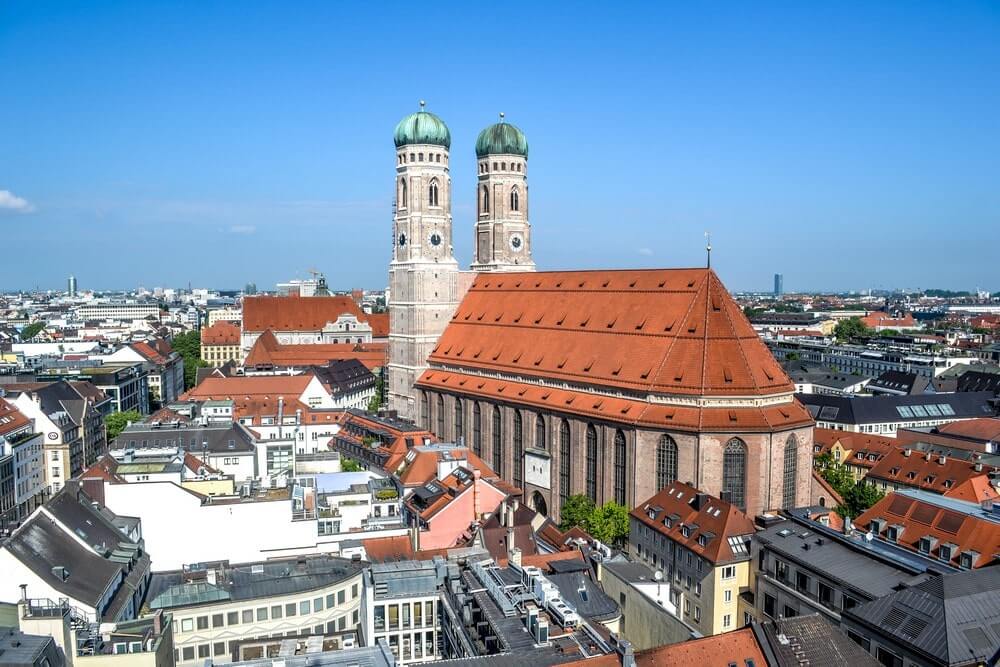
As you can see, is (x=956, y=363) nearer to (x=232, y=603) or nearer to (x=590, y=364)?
(x=590, y=364)

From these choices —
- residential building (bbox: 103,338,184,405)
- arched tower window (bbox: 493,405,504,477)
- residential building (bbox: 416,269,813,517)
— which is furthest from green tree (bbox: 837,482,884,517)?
residential building (bbox: 103,338,184,405)

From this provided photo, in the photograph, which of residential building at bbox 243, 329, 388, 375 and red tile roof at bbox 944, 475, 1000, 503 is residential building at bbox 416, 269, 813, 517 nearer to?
red tile roof at bbox 944, 475, 1000, 503

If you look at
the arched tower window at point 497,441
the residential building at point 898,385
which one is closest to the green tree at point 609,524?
the arched tower window at point 497,441

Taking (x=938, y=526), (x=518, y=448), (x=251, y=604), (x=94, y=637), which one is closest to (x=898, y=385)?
(x=518, y=448)

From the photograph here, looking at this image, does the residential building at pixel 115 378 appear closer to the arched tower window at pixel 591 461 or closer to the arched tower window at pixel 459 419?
the arched tower window at pixel 459 419

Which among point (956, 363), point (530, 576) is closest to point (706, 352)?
point (530, 576)

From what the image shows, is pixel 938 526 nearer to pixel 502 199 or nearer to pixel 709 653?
pixel 709 653
